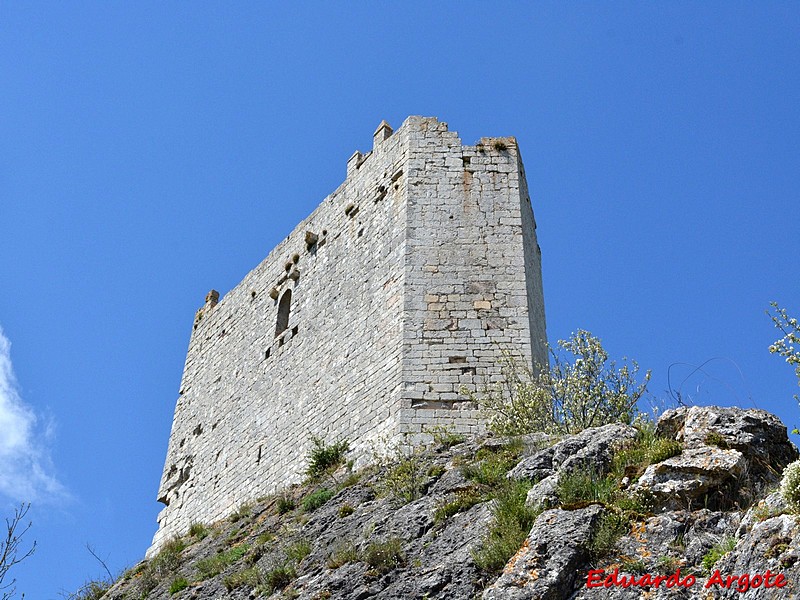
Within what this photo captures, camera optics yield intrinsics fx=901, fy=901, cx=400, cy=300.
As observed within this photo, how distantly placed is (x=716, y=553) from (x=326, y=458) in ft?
24.3

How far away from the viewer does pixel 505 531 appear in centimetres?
674

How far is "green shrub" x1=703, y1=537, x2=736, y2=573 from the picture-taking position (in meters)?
5.61

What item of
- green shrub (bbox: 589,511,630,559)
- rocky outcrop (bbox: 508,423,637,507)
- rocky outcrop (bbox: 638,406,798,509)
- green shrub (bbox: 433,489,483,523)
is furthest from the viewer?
green shrub (bbox: 433,489,483,523)

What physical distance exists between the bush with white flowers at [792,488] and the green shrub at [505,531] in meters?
1.89

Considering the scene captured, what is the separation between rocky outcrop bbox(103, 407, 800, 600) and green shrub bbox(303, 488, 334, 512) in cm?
25

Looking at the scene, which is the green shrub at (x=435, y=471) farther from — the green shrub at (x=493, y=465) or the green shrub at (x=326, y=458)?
the green shrub at (x=326, y=458)

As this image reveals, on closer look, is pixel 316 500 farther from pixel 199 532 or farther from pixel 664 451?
pixel 664 451

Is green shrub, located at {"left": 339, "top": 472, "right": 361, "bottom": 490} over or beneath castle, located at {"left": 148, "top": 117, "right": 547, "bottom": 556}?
beneath

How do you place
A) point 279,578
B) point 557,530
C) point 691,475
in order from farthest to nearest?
point 279,578
point 691,475
point 557,530

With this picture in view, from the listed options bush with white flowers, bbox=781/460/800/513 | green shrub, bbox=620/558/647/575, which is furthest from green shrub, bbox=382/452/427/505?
bush with white flowers, bbox=781/460/800/513

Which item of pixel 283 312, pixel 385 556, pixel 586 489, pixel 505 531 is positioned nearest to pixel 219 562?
pixel 385 556

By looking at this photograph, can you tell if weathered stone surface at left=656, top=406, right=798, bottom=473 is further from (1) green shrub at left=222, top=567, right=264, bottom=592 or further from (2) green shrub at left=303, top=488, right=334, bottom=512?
(2) green shrub at left=303, top=488, right=334, bottom=512

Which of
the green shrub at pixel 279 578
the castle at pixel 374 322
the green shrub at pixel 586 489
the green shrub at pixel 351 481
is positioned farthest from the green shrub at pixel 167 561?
the green shrub at pixel 586 489

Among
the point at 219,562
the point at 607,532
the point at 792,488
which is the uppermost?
the point at 219,562
